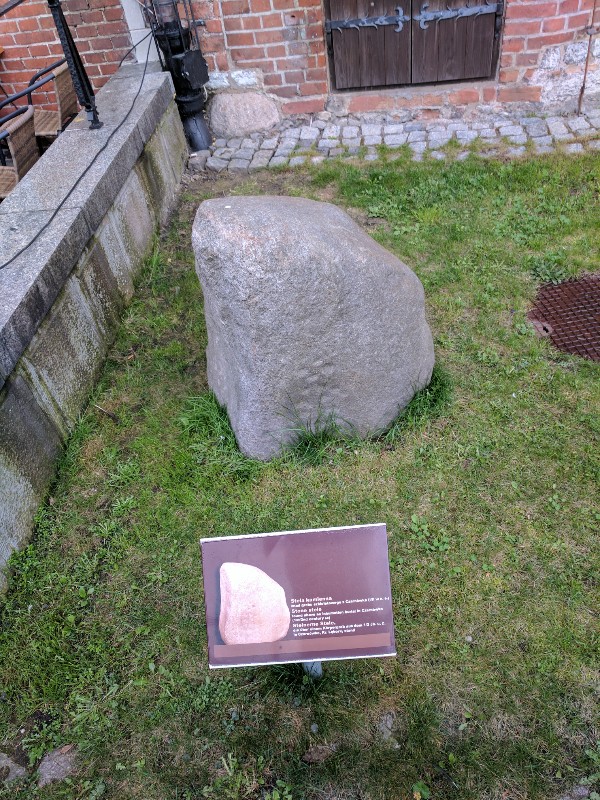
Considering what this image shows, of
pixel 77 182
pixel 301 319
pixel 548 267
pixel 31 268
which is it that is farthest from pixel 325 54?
pixel 301 319

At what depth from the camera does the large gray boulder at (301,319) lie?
268 centimetres

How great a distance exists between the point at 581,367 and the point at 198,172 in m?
3.80

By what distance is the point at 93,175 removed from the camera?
13.4ft

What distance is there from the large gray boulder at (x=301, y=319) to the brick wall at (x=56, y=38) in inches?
151

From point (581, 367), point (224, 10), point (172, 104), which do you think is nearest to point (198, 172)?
point (172, 104)

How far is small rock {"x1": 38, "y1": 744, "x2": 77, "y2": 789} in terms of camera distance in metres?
2.41

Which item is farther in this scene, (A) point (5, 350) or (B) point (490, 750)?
(A) point (5, 350)

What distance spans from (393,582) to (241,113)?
15.7 ft

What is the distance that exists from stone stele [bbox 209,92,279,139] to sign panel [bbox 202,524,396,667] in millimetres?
4952

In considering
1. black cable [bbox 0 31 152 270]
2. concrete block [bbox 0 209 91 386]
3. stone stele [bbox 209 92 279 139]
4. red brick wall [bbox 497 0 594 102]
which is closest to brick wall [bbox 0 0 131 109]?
black cable [bbox 0 31 152 270]

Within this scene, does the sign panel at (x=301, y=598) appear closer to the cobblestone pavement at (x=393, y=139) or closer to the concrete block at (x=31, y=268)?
the concrete block at (x=31, y=268)

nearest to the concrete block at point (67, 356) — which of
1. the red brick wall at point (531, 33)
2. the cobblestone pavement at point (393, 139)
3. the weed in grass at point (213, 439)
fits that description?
the weed in grass at point (213, 439)

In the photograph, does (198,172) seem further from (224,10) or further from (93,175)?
(93,175)

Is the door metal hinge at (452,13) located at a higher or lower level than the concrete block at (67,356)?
higher
